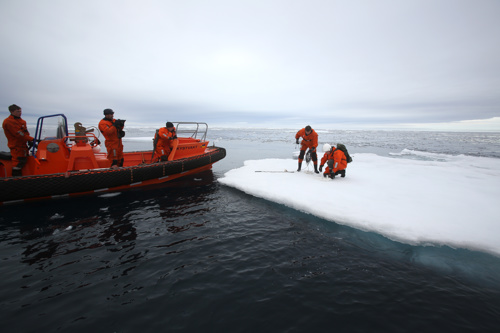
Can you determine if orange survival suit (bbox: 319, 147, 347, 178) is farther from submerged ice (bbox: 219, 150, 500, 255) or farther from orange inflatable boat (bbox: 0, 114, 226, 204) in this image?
orange inflatable boat (bbox: 0, 114, 226, 204)

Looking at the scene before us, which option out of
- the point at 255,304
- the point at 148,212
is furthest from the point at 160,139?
the point at 255,304

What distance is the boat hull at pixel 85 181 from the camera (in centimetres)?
452

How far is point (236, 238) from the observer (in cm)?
358

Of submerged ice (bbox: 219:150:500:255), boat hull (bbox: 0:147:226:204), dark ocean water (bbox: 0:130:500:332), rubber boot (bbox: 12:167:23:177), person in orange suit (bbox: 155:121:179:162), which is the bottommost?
dark ocean water (bbox: 0:130:500:332)

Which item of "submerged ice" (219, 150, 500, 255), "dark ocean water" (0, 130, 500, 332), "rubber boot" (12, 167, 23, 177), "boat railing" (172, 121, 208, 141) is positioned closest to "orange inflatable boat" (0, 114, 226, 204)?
"rubber boot" (12, 167, 23, 177)

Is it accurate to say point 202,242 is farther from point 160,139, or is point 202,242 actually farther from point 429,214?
point 160,139

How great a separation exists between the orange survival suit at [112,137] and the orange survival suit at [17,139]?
1.39 meters

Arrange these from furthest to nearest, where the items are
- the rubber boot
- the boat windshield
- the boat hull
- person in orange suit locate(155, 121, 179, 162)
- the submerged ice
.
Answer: person in orange suit locate(155, 121, 179, 162) → the boat windshield → the rubber boot → the boat hull → the submerged ice

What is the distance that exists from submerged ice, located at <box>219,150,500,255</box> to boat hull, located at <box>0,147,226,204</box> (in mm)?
2016

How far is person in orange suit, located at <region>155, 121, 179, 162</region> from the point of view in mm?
6739

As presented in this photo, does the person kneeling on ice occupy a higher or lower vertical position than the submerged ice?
higher

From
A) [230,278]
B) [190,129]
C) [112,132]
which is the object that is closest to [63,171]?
[112,132]

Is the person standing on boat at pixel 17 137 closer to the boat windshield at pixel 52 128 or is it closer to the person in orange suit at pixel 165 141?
the boat windshield at pixel 52 128

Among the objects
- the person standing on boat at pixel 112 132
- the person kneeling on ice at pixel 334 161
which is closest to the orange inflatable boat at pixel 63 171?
the person standing on boat at pixel 112 132
